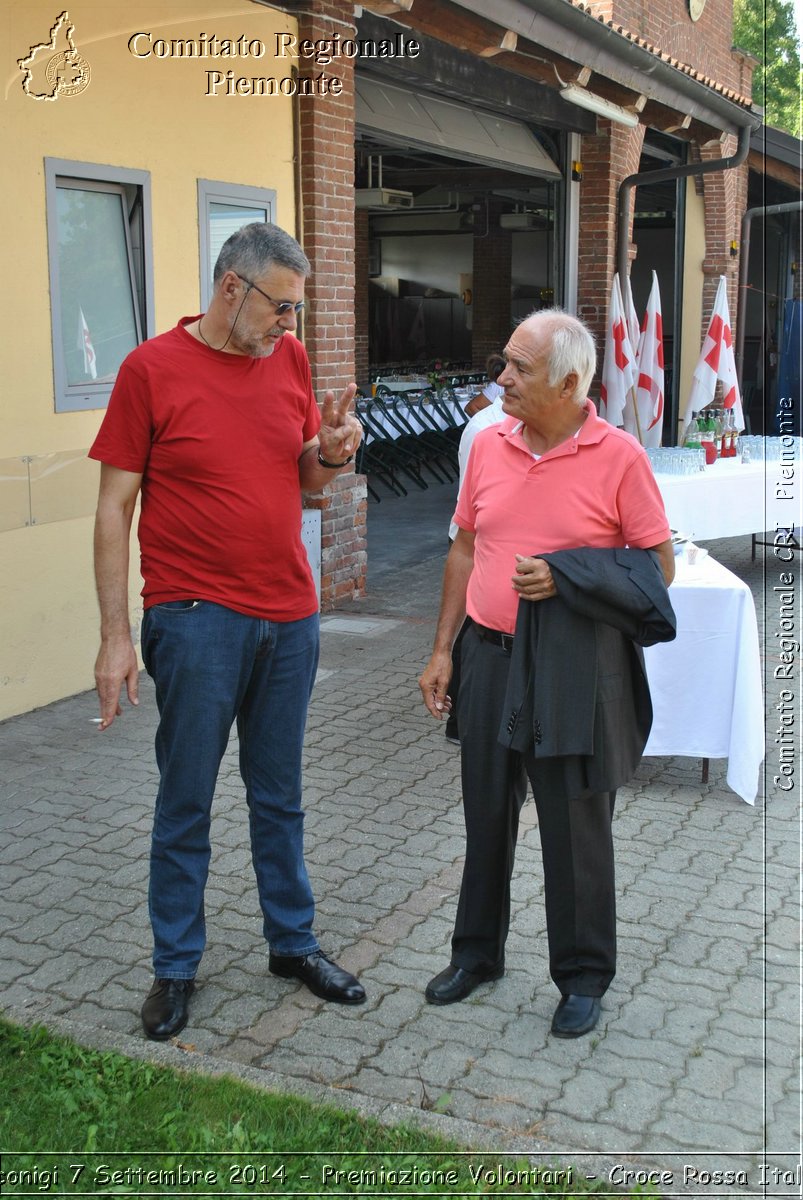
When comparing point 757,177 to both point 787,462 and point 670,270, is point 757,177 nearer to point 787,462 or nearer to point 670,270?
point 670,270

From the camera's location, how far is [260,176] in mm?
7445

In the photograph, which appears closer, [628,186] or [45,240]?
[45,240]

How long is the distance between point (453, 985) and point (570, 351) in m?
1.84

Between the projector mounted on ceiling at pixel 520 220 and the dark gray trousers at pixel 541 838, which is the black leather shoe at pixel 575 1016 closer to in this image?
the dark gray trousers at pixel 541 838

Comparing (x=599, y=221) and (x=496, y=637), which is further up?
(x=599, y=221)

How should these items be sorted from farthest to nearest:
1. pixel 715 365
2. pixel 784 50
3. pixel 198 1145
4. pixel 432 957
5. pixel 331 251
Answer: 1. pixel 715 365
2. pixel 331 251
3. pixel 432 957
4. pixel 784 50
5. pixel 198 1145

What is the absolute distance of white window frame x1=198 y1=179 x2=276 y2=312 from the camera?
6.97 metres

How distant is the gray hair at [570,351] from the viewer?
10.2 ft

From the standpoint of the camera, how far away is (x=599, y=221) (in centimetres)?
1316

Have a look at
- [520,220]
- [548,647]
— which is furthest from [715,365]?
[520,220]

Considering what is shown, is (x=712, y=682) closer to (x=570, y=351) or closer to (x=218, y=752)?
(x=570, y=351)

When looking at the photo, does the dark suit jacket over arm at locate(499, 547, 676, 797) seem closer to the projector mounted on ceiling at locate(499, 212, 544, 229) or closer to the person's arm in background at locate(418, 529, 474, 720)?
the person's arm in background at locate(418, 529, 474, 720)

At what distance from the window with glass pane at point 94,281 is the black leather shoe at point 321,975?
363 centimetres

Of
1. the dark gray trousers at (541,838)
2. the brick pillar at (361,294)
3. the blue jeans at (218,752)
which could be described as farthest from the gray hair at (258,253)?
the brick pillar at (361,294)
